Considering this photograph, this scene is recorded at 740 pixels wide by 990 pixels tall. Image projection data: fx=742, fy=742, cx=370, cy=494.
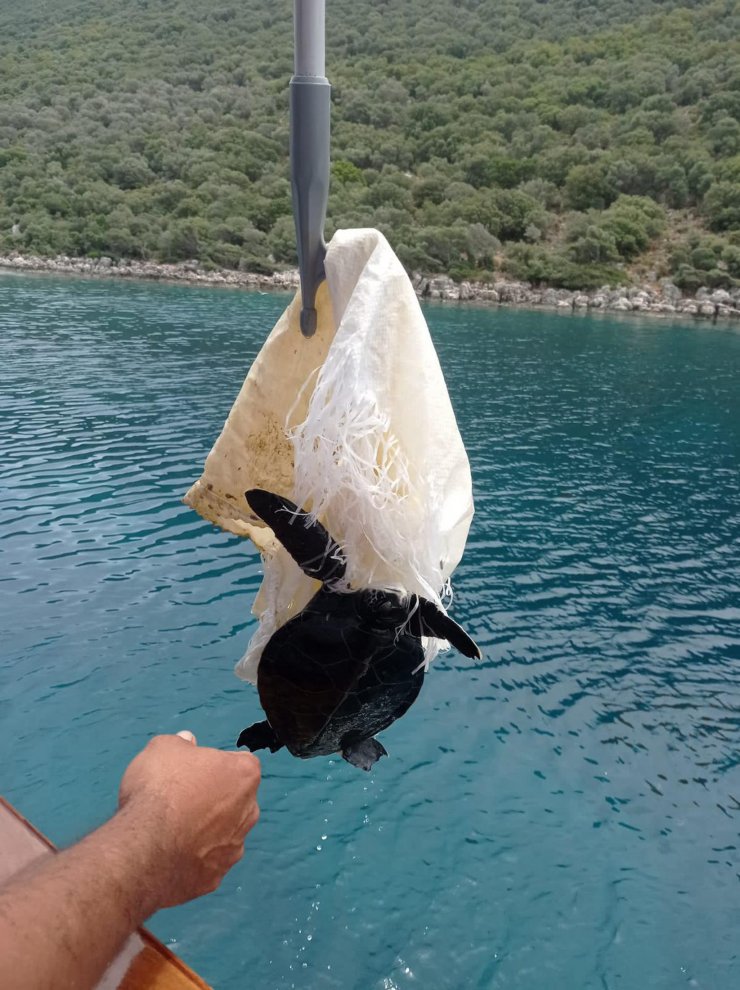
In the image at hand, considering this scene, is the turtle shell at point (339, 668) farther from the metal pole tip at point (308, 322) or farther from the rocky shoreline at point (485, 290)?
the rocky shoreline at point (485, 290)

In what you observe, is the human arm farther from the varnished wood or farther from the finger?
the varnished wood

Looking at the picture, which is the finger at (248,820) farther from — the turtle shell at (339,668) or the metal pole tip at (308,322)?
the metal pole tip at (308,322)

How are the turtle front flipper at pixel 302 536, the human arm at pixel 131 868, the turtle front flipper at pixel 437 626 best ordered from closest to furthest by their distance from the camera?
the human arm at pixel 131 868
the turtle front flipper at pixel 302 536
the turtle front flipper at pixel 437 626

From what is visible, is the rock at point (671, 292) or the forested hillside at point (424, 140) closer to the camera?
the rock at point (671, 292)

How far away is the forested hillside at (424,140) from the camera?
58.3m

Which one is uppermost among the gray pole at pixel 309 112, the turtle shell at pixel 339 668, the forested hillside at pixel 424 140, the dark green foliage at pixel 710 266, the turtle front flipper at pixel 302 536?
the forested hillside at pixel 424 140

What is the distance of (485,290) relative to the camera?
50125 millimetres

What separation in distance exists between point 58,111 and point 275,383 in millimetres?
102030

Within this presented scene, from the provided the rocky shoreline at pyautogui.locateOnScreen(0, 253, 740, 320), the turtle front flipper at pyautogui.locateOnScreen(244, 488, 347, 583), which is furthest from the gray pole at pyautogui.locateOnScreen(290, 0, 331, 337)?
A: the rocky shoreline at pyautogui.locateOnScreen(0, 253, 740, 320)

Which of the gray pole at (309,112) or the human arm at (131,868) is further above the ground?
the gray pole at (309,112)

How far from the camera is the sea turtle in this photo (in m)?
2.24

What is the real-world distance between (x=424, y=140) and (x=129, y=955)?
3473 inches

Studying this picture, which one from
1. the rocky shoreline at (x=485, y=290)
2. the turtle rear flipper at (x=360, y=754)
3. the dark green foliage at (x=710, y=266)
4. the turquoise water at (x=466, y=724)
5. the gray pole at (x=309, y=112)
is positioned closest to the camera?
the gray pole at (x=309, y=112)

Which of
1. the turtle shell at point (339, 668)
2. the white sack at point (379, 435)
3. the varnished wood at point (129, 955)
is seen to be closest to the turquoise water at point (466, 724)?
the turtle shell at point (339, 668)
